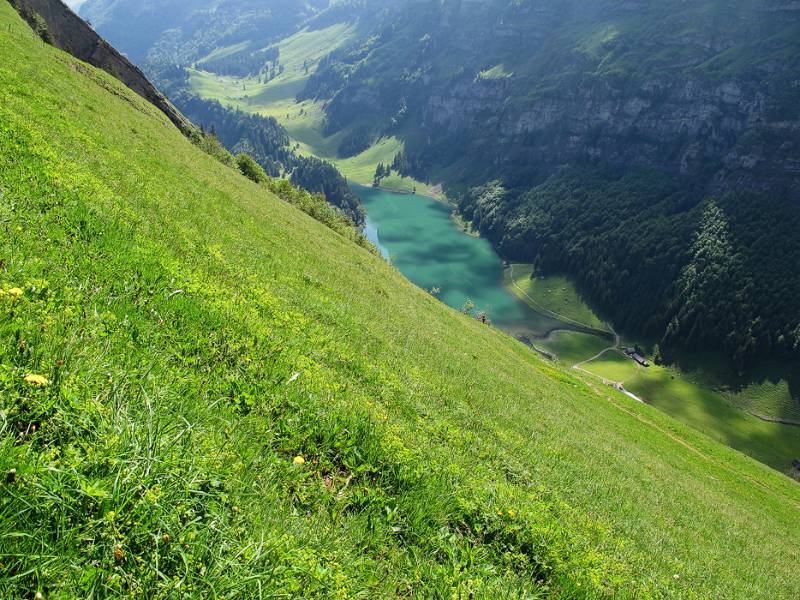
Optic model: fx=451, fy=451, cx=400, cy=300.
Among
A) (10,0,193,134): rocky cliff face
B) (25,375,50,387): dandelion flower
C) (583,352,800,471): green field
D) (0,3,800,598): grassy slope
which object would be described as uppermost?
(10,0,193,134): rocky cliff face

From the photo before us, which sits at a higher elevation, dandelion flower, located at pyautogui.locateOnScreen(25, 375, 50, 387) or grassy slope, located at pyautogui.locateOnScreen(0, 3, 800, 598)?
dandelion flower, located at pyautogui.locateOnScreen(25, 375, 50, 387)

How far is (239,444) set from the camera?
6.93 meters

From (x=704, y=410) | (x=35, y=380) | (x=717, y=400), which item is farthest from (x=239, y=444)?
(x=717, y=400)

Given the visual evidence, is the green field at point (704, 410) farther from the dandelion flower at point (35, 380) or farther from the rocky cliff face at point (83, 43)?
the dandelion flower at point (35, 380)

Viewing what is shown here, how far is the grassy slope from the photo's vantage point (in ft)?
14.9

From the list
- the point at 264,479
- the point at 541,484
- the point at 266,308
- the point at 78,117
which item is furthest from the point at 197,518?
the point at 78,117

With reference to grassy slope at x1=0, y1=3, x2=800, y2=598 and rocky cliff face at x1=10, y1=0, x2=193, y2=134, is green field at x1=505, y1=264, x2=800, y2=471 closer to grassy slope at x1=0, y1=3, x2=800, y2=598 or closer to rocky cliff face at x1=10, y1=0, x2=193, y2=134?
rocky cliff face at x1=10, y1=0, x2=193, y2=134

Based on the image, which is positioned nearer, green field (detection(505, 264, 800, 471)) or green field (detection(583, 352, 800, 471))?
green field (detection(583, 352, 800, 471))

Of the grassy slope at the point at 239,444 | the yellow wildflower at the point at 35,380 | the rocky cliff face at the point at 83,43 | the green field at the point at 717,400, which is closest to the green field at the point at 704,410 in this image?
the green field at the point at 717,400

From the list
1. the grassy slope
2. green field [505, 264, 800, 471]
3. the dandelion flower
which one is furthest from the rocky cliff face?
green field [505, 264, 800, 471]

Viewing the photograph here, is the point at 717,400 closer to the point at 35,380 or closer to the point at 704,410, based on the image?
the point at 704,410

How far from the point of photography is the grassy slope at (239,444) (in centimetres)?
455

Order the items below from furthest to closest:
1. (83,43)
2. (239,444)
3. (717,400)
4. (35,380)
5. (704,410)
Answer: (717,400) → (704,410) → (83,43) → (239,444) → (35,380)

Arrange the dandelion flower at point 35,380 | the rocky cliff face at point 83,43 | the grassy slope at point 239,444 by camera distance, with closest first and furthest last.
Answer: the grassy slope at point 239,444, the dandelion flower at point 35,380, the rocky cliff face at point 83,43
